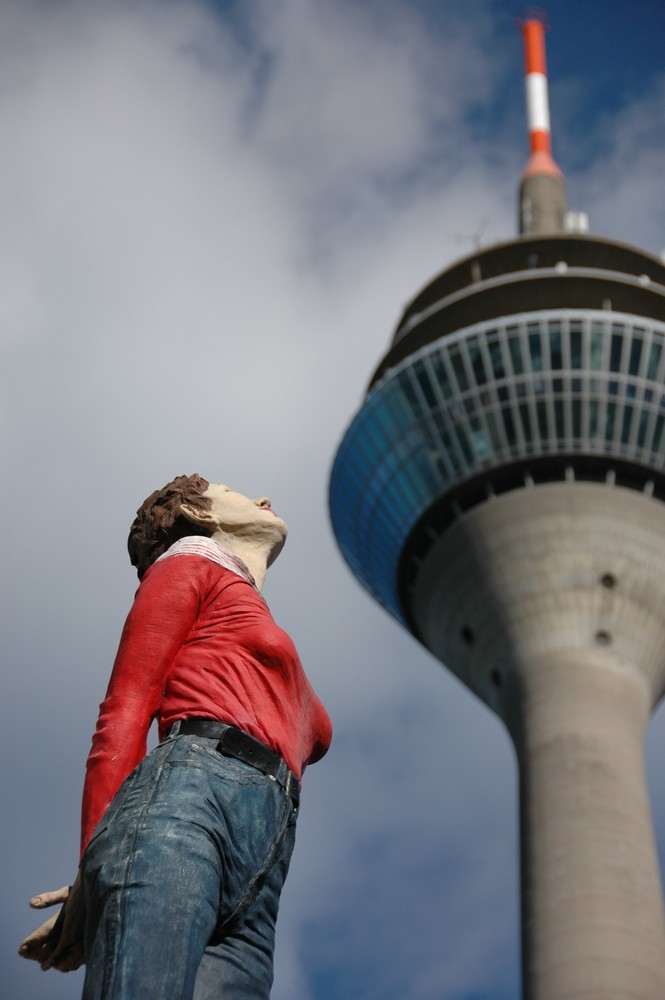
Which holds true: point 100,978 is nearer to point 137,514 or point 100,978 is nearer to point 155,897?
point 155,897

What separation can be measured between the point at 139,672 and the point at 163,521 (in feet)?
3.75

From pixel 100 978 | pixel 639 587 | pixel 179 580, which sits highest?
pixel 639 587

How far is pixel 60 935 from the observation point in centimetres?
541

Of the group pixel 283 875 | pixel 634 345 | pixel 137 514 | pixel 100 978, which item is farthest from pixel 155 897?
pixel 634 345

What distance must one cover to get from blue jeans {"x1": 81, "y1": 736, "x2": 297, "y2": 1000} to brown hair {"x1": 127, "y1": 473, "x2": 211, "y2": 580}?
1.45 m

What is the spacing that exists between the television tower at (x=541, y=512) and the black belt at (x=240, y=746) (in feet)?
144

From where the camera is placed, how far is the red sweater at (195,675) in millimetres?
5621

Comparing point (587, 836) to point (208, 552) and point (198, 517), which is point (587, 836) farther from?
point (208, 552)

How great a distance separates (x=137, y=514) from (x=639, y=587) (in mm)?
49237

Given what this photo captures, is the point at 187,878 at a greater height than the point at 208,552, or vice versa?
the point at 208,552

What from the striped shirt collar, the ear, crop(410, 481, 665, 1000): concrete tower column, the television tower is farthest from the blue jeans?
the television tower

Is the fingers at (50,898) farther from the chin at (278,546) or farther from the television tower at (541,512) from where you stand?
the television tower at (541,512)

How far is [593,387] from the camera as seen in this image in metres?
58.3

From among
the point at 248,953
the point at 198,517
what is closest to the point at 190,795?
the point at 248,953
